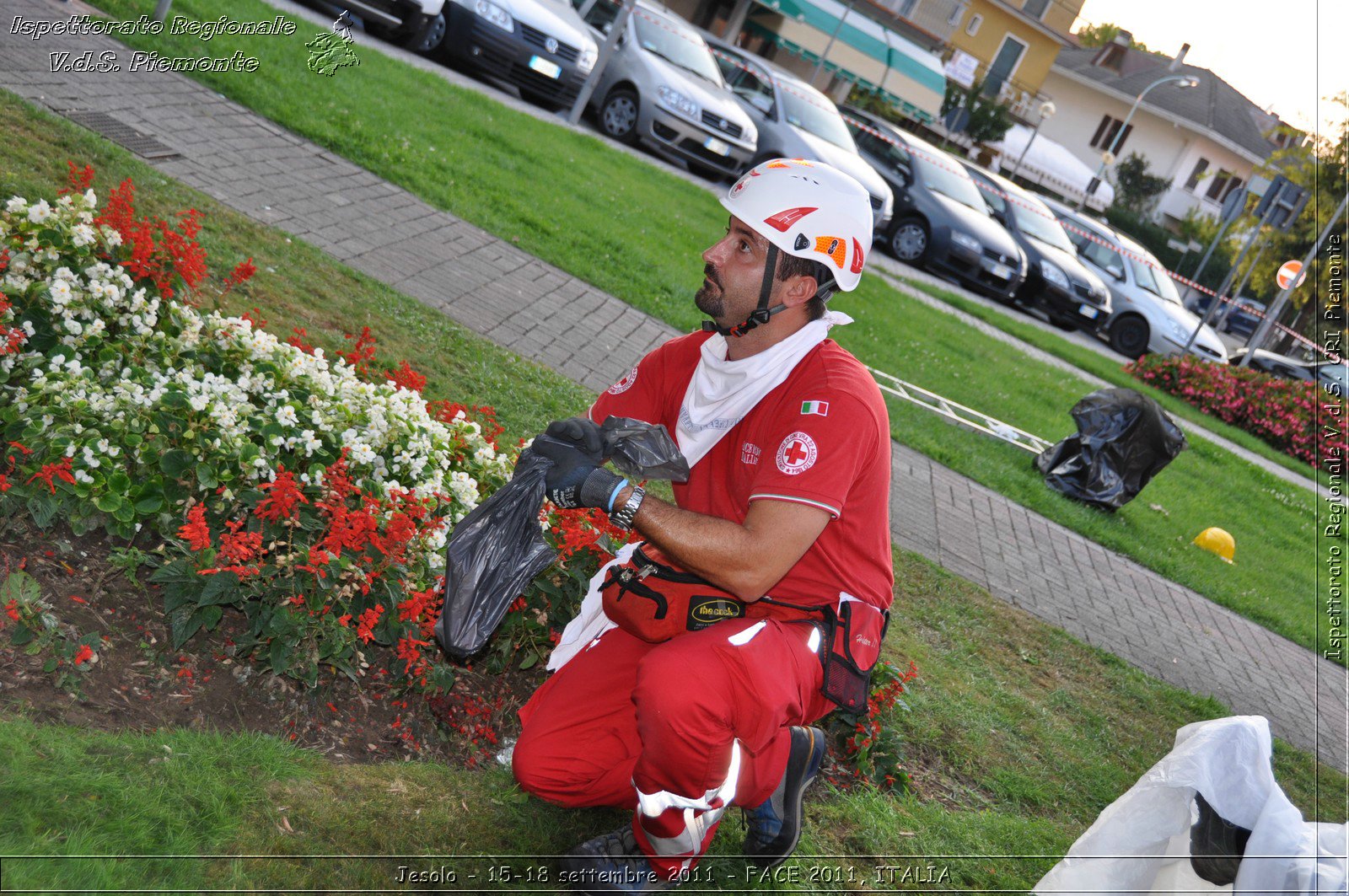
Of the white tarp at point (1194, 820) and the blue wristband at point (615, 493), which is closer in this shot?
the white tarp at point (1194, 820)

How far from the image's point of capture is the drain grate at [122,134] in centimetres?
679

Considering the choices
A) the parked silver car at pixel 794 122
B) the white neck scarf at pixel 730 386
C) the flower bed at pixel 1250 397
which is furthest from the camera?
the flower bed at pixel 1250 397

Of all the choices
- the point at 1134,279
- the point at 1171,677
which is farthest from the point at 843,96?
the point at 1171,677

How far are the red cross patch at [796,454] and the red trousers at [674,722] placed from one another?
0.46 m

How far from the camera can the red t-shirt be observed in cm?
312

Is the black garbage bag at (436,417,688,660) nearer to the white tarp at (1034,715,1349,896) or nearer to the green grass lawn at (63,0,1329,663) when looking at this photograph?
the white tarp at (1034,715,1349,896)

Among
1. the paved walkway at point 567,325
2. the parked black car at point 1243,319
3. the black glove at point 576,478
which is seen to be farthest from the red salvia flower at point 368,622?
the parked black car at point 1243,319

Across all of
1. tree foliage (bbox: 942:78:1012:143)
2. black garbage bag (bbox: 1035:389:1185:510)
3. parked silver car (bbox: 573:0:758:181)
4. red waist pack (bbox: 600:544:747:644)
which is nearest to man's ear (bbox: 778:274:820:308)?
red waist pack (bbox: 600:544:747:644)

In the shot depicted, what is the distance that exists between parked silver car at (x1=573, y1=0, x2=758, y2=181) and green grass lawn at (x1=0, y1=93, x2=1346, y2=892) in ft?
29.8

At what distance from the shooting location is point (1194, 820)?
3.17 metres

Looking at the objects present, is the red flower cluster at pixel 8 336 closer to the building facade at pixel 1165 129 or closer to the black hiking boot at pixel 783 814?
the black hiking boot at pixel 783 814

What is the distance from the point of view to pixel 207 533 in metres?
3.16

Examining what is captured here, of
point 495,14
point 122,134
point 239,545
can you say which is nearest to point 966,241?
point 495,14

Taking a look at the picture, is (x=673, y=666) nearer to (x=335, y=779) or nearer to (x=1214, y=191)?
(x=335, y=779)
